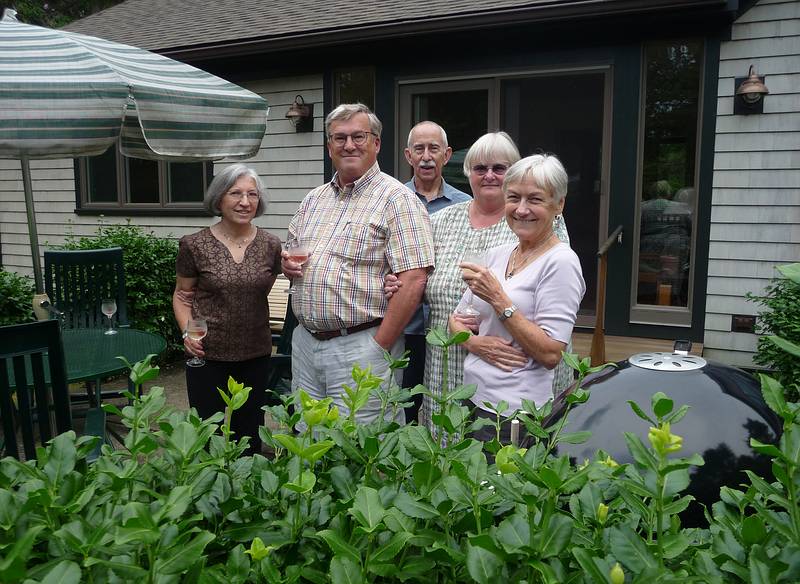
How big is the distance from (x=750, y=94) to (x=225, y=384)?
4833mm

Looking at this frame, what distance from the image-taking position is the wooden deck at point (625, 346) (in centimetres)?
607

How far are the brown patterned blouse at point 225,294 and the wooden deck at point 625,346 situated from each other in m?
3.40

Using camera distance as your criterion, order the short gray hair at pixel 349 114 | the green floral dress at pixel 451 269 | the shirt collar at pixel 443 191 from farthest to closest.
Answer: the shirt collar at pixel 443 191, the short gray hair at pixel 349 114, the green floral dress at pixel 451 269

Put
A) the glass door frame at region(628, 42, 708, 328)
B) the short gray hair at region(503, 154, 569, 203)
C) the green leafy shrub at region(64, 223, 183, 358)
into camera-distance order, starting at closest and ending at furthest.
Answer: the short gray hair at region(503, 154, 569, 203) → the glass door frame at region(628, 42, 708, 328) → the green leafy shrub at region(64, 223, 183, 358)

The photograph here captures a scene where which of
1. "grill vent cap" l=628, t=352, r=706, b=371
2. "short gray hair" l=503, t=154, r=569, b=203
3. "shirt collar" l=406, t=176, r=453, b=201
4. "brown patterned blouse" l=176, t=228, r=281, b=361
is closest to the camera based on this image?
"grill vent cap" l=628, t=352, r=706, b=371

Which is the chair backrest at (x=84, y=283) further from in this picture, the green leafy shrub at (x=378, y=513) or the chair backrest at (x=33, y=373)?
the green leafy shrub at (x=378, y=513)

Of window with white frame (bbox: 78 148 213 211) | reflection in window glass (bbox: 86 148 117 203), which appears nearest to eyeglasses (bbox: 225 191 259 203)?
window with white frame (bbox: 78 148 213 211)

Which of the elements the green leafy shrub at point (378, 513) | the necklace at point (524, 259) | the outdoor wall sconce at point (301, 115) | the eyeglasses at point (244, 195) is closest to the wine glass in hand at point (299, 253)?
the eyeglasses at point (244, 195)

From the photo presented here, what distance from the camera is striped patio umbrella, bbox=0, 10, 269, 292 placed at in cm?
326

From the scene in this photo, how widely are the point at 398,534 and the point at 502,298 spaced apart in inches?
67.4

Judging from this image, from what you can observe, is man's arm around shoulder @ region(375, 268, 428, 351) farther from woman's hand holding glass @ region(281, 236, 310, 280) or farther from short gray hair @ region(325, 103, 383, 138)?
short gray hair @ region(325, 103, 383, 138)

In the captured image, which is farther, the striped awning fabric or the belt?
the striped awning fabric

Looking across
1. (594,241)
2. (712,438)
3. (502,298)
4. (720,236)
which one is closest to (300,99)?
(594,241)

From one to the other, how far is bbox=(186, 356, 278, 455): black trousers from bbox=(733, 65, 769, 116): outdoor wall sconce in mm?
4584
